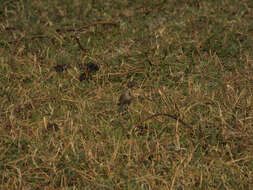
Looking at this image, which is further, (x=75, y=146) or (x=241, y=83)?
(x=241, y=83)

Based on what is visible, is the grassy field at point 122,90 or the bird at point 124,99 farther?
the bird at point 124,99

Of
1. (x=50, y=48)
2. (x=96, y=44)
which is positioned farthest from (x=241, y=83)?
(x=50, y=48)

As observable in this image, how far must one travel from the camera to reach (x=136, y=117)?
8.38ft

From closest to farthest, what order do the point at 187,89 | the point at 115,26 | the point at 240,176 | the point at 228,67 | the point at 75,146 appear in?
the point at 240,176 < the point at 75,146 < the point at 187,89 < the point at 228,67 < the point at 115,26

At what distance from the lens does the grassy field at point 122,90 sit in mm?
2199

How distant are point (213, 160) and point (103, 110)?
0.76 meters

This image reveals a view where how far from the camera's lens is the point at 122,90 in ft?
9.45

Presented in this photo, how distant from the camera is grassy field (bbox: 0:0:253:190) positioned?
7.22 feet

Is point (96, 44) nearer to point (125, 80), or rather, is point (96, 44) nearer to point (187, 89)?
point (125, 80)

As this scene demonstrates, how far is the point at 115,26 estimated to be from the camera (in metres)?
3.63

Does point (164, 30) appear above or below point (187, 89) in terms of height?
above

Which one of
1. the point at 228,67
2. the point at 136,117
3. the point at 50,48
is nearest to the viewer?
the point at 136,117

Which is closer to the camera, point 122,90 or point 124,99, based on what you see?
point 124,99

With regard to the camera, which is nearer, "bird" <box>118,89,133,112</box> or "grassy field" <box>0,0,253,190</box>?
"grassy field" <box>0,0,253,190</box>
